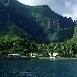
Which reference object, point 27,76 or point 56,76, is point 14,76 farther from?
point 56,76

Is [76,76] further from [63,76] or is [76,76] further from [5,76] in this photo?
[5,76]

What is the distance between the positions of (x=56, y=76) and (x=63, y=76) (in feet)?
9.82

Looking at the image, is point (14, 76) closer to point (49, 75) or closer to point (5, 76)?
point (5, 76)

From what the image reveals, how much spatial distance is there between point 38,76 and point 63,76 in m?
10.5

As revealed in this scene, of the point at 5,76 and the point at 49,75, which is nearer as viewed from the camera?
the point at 5,76

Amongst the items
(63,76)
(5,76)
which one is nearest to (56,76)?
(63,76)

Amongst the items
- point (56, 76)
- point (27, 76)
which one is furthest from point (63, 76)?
point (27, 76)

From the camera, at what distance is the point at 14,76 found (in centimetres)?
12975

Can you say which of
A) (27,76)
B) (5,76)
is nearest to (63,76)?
(27,76)

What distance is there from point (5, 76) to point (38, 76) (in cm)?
1453

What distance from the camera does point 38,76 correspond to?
13288cm

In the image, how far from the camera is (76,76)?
440 feet

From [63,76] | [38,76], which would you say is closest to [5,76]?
[38,76]

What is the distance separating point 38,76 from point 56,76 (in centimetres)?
759
